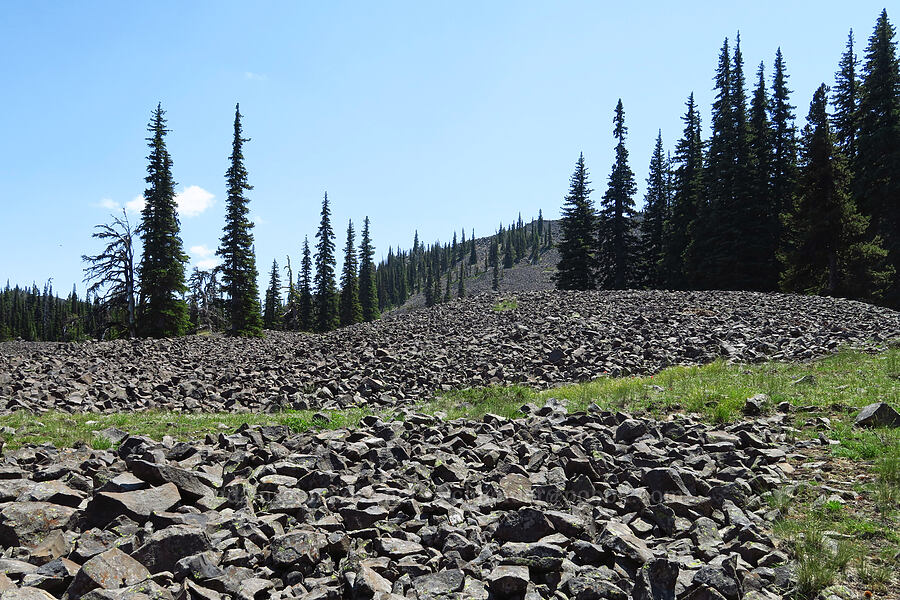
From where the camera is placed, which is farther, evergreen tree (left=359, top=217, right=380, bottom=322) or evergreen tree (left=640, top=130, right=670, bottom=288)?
evergreen tree (left=359, top=217, right=380, bottom=322)

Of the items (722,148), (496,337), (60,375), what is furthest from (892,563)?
(722,148)

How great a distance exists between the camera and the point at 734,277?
44562 mm

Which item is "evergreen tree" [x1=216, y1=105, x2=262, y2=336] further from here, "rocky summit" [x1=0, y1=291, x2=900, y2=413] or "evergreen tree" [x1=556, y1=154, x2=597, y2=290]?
"evergreen tree" [x1=556, y1=154, x2=597, y2=290]

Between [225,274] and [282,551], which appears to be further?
[225,274]

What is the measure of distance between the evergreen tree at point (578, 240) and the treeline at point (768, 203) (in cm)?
A: 12

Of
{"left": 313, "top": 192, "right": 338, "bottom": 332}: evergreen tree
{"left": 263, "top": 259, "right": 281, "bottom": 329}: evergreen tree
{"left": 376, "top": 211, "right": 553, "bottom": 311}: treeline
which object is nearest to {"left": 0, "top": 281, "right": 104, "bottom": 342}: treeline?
{"left": 263, "top": 259, "right": 281, "bottom": 329}: evergreen tree

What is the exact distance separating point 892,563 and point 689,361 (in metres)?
12.8

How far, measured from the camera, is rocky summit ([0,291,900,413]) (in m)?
13.3

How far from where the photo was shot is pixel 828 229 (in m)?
33.9

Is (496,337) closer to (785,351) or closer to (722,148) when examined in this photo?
(785,351)

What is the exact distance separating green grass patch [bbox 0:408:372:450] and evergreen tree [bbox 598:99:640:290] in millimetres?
49244

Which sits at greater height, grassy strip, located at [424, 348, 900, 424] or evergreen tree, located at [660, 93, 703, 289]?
evergreen tree, located at [660, 93, 703, 289]

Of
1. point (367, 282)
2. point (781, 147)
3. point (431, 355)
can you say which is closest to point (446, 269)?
point (367, 282)

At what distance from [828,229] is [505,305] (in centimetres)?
2448
